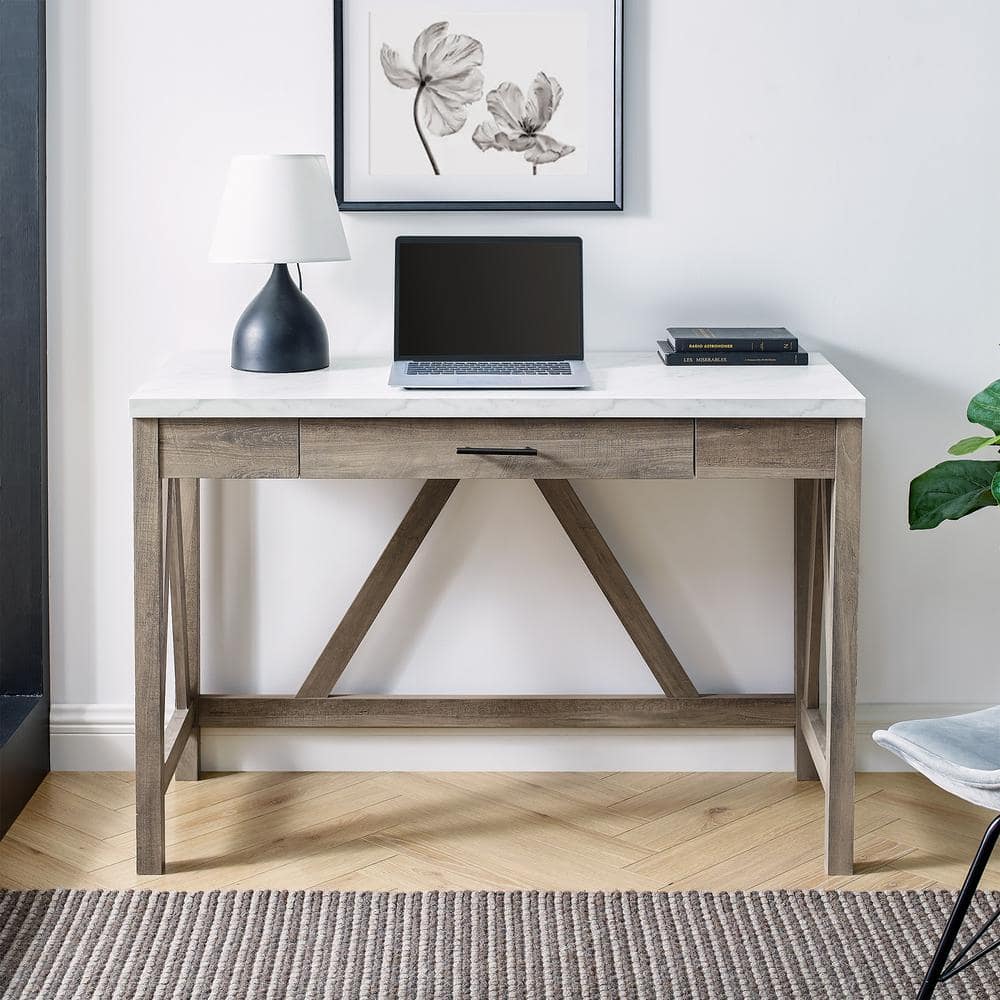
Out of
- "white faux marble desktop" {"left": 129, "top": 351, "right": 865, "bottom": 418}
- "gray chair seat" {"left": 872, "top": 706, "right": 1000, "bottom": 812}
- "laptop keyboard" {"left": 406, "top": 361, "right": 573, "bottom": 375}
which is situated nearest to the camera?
"gray chair seat" {"left": 872, "top": 706, "right": 1000, "bottom": 812}

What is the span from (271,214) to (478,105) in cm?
51

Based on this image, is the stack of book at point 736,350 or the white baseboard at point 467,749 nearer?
the stack of book at point 736,350

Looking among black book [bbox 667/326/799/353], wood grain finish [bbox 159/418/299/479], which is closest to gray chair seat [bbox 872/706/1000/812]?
black book [bbox 667/326/799/353]

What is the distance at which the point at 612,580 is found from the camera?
266 centimetres

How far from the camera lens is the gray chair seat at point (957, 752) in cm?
161

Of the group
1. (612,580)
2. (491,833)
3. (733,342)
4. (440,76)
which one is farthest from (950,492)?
(440,76)

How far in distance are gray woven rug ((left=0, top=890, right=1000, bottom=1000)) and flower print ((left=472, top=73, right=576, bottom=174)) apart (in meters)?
1.41

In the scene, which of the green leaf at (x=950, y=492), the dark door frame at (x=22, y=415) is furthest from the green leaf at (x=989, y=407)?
the dark door frame at (x=22, y=415)

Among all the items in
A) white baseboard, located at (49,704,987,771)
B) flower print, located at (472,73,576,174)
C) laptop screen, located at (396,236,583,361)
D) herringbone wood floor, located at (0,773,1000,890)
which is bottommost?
herringbone wood floor, located at (0,773,1000,890)

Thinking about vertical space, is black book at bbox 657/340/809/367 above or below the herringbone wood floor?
above

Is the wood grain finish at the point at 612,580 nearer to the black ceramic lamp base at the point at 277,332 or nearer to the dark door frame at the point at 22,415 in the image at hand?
the black ceramic lamp base at the point at 277,332

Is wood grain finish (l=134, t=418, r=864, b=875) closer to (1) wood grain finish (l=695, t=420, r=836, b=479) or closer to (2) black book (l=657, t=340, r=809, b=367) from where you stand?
(1) wood grain finish (l=695, t=420, r=836, b=479)

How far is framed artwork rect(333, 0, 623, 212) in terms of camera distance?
254 centimetres

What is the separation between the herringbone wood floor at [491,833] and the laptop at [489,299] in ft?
2.94
